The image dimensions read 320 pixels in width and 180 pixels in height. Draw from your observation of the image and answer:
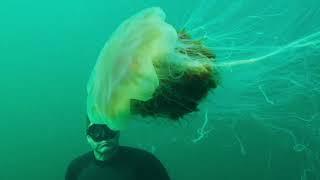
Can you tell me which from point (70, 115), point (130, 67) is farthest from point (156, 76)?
point (70, 115)

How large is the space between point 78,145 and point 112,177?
322cm

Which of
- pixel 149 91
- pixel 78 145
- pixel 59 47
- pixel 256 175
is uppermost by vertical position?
pixel 59 47

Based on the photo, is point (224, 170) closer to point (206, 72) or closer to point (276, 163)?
point (276, 163)

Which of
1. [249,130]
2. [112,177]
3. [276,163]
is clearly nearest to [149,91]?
[112,177]

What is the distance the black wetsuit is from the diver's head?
68mm

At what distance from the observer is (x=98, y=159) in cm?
302

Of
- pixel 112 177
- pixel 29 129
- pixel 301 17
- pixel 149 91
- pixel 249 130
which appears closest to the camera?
pixel 149 91

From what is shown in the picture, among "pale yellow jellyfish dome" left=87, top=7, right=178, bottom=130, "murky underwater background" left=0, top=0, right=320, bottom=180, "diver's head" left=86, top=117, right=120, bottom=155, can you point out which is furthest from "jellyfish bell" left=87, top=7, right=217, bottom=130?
"murky underwater background" left=0, top=0, right=320, bottom=180

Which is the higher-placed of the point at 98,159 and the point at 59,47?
the point at 59,47

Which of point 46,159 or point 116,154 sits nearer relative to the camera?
point 116,154

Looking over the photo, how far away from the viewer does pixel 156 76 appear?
1796 millimetres

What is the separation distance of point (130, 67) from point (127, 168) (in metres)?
1.17

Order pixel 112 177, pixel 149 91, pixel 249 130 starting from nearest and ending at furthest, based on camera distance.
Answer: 1. pixel 149 91
2. pixel 112 177
3. pixel 249 130

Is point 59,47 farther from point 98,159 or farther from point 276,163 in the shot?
point 98,159
